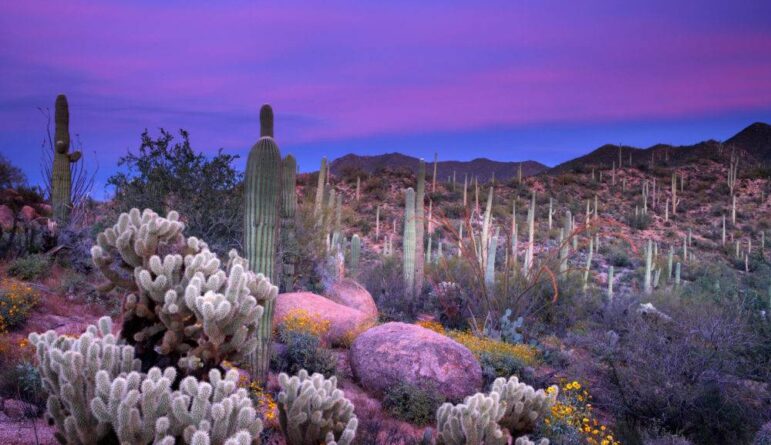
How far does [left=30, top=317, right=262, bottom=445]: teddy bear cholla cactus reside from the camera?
9.29ft

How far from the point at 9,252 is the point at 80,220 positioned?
1.93m

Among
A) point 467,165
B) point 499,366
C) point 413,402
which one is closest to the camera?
point 413,402

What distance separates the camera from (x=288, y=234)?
1108 cm


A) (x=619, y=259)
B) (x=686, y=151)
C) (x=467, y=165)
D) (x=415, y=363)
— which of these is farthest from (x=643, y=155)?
(x=415, y=363)

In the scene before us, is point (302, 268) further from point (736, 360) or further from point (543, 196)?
point (543, 196)

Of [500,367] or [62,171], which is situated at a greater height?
[62,171]

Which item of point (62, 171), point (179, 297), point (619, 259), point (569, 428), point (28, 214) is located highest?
point (62, 171)

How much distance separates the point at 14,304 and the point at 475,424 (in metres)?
6.61

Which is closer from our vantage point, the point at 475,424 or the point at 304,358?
the point at 475,424

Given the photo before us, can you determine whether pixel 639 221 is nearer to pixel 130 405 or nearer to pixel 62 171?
pixel 62 171

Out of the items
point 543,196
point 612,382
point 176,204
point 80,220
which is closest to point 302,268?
point 176,204

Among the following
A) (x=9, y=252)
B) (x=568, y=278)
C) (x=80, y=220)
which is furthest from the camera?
(x=568, y=278)

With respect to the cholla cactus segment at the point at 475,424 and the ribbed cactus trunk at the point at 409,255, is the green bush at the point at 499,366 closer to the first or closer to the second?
the cholla cactus segment at the point at 475,424

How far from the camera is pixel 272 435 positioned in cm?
500
